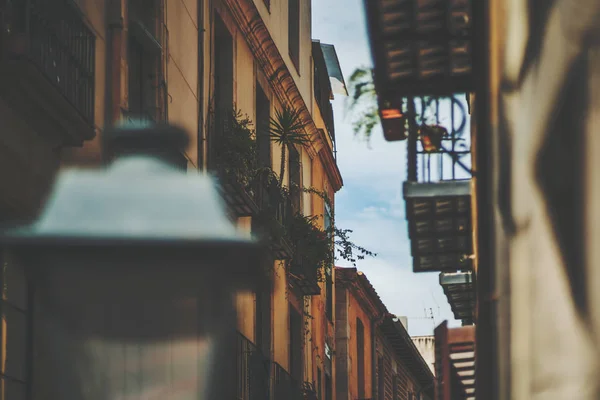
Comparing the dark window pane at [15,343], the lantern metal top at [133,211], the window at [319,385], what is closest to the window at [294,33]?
the window at [319,385]

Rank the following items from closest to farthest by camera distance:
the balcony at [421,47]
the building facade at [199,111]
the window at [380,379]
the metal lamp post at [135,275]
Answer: the metal lamp post at [135,275]
the balcony at [421,47]
the building facade at [199,111]
the window at [380,379]

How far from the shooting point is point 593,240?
12.3 ft

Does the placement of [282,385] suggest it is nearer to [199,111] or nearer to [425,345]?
[199,111]

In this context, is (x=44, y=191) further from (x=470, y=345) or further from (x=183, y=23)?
(x=183, y=23)

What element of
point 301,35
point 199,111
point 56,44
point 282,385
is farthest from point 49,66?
point 301,35

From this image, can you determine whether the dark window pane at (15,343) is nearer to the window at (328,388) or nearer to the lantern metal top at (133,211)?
the lantern metal top at (133,211)

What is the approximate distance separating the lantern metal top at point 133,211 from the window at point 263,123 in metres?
16.2

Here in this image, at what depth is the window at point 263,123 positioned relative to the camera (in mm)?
20406

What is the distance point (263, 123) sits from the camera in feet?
67.2

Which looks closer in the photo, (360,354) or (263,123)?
(263,123)

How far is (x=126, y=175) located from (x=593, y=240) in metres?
1.48

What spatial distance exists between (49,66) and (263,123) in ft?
37.6

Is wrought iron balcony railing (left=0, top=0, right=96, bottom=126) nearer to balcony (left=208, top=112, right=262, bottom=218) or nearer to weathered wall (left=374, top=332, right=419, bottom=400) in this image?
balcony (left=208, top=112, right=262, bottom=218)

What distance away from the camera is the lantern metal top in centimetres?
364
